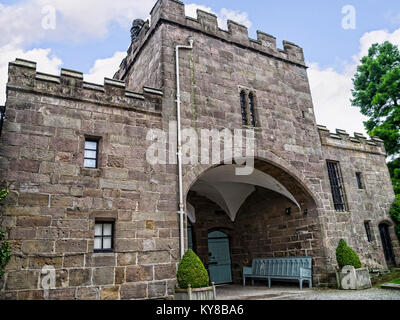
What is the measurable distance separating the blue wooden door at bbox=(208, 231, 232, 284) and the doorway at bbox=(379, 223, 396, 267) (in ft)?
17.9

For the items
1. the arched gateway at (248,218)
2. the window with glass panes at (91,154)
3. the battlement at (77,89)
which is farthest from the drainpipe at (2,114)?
the arched gateway at (248,218)

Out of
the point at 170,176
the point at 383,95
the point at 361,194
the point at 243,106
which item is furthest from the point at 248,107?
the point at 383,95

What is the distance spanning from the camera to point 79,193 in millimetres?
6059

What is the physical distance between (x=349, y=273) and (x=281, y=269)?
2.13m

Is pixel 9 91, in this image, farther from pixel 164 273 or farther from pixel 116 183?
pixel 164 273

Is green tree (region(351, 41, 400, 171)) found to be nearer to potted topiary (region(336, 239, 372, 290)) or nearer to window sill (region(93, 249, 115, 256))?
potted topiary (region(336, 239, 372, 290))

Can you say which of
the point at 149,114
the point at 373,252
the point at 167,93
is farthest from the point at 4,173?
the point at 373,252

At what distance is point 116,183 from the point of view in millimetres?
6453

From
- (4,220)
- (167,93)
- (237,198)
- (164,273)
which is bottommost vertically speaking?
(164,273)

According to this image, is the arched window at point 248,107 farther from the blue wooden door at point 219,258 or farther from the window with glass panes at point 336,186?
the blue wooden door at point 219,258

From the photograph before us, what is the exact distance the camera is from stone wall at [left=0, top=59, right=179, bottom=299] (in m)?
5.48

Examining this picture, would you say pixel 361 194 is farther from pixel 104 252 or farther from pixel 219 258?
pixel 104 252

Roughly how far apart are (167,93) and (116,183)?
8.63ft
